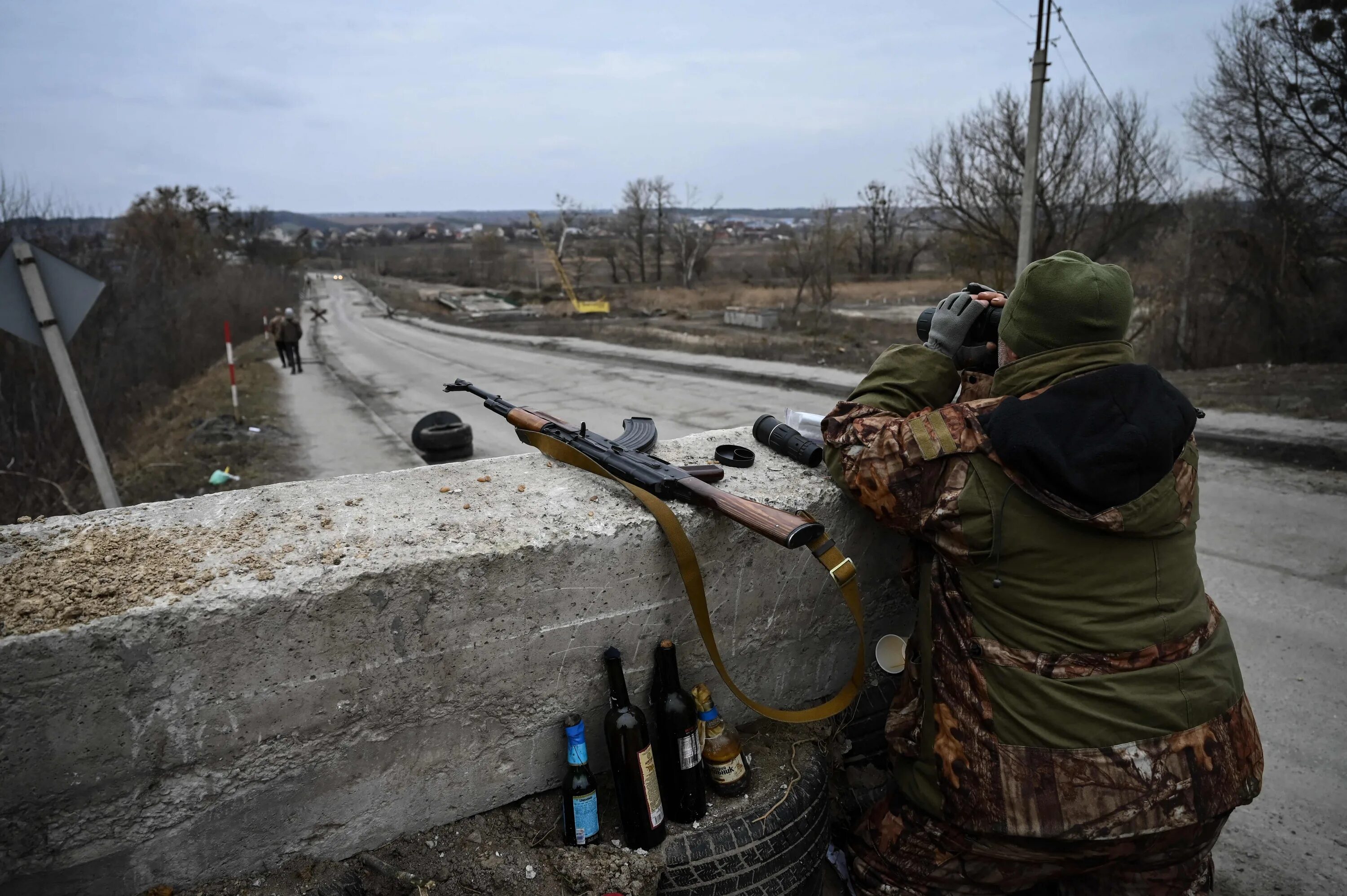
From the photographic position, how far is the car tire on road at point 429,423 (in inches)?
197

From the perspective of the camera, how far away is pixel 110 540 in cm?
192

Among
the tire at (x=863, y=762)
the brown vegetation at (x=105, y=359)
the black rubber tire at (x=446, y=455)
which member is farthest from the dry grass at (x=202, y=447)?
the tire at (x=863, y=762)

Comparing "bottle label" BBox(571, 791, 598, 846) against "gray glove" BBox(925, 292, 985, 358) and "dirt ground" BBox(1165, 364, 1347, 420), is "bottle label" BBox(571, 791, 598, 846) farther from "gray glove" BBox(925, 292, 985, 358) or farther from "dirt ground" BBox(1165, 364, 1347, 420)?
"dirt ground" BBox(1165, 364, 1347, 420)

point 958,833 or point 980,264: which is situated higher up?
point 980,264

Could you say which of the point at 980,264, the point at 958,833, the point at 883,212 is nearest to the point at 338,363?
the point at 980,264

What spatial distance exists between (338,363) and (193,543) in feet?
70.8

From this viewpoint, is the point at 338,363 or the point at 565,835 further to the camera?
the point at 338,363

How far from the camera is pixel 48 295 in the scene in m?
4.55

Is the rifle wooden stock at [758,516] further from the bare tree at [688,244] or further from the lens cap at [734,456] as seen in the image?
the bare tree at [688,244]

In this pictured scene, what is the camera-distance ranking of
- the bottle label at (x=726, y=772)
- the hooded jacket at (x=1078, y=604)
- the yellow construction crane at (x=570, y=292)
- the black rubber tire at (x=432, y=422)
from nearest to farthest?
1. the hooded jacket at (x=1078, y=604)
2. the bottle label at (x=726, y=772)
3. the black rubber tire at (x=432, y=422)
4. the yellow construction crane at (x=570, y=292)

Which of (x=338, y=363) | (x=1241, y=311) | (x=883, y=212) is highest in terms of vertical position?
(x=883, y=212)

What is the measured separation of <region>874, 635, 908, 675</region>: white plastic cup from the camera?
240 centimetres

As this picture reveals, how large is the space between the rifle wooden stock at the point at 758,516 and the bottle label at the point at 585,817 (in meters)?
0.83

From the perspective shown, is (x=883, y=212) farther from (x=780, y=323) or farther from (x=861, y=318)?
(x=780, y=323)
